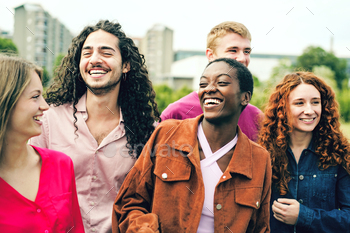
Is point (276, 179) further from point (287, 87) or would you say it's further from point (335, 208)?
point (287, 87)

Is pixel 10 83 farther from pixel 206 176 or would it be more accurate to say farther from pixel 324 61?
pixel 324 61

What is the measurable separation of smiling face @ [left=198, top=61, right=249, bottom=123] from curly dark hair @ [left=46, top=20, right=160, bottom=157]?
97 centimetres

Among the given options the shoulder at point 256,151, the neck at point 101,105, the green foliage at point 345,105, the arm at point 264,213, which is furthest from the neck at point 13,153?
the green foliage at point 345,105

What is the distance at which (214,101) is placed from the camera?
85.4 inches

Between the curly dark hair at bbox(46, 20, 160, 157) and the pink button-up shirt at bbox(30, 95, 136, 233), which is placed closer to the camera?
the pink button-up shirt at bbox(30, 95, 136, 233)

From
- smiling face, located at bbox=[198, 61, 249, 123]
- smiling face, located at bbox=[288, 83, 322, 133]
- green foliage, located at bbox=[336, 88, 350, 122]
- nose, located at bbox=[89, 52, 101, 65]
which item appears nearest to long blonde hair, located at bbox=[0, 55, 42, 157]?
nose, located at bbox=[89, 52, 101, 65]

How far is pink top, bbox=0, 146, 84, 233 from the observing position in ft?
5.94

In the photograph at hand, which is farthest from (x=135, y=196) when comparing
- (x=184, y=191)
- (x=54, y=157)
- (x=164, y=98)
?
(x=164, y=98)

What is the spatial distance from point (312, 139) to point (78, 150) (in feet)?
7.59

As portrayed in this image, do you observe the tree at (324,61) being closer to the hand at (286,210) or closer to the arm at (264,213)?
the hand at (286,210)

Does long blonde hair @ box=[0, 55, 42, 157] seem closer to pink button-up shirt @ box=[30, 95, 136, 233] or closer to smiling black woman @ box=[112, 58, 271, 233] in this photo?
pink button-up shirt @ box=[30, 95, 136, 233]

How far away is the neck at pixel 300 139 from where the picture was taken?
2.88 meters

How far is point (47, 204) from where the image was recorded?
1950 millimetres

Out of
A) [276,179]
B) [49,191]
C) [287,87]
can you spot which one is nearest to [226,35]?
[287,87]
